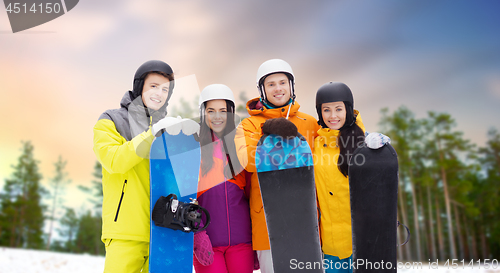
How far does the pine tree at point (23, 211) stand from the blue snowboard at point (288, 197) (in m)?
33.0

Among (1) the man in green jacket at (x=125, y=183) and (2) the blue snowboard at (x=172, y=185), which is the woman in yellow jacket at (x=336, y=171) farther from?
(1) the man in green jacket at (x=125, y=183)

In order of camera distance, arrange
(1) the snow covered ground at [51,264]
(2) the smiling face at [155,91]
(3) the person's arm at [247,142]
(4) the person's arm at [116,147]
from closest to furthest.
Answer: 1. (4) the person's arm at [116,147]
2. (3) the person's arm at [247,142]
3. (2) the smiling face at [155,91]
4. (1) the snow covered ground at [51,264]

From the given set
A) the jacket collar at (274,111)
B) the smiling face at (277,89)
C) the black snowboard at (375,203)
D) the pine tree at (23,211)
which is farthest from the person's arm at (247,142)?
the pine tree at (23,211)

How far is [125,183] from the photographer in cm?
237

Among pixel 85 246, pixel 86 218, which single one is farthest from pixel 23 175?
pixel 85 246

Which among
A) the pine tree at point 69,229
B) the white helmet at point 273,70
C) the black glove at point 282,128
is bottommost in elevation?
the pine tree at point 69,229

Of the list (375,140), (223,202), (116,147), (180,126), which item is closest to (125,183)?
(116,147)

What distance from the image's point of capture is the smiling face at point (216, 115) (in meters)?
2.90

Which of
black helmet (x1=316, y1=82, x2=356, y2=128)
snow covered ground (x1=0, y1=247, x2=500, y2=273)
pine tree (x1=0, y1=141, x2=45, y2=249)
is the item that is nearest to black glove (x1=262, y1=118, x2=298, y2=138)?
black helmet (x1=316, y1=82, x2=356, y2=128)

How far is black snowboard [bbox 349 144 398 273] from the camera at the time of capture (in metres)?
2.54

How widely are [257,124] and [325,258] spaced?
133 centimetres

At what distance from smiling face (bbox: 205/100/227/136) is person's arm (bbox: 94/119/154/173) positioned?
719 mm

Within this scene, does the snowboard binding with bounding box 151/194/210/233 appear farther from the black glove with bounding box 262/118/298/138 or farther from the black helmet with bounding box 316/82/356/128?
the black helmet with bounding box 316/82/356/128

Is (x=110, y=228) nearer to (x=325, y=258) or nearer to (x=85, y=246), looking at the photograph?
(x=325, y=258)
